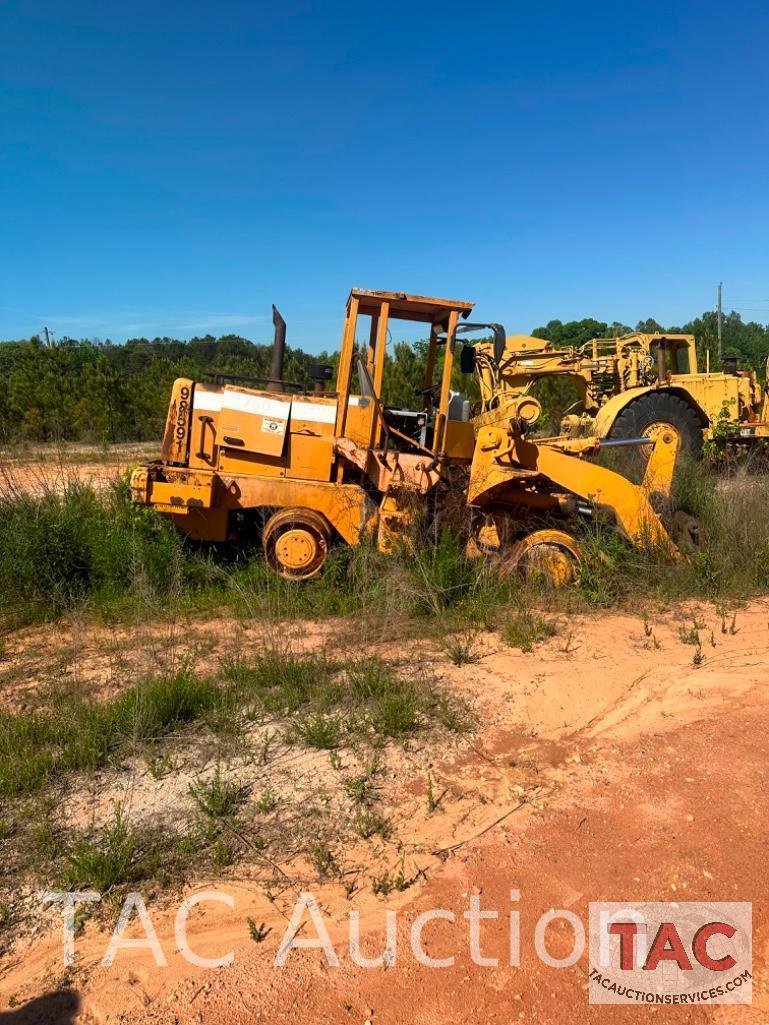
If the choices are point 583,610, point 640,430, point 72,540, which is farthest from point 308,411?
point 640,430

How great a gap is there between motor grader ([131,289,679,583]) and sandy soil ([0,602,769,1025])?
2.09 metres

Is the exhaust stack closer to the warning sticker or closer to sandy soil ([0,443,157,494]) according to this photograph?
the warning sticker

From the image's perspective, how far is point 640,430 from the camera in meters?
11.6

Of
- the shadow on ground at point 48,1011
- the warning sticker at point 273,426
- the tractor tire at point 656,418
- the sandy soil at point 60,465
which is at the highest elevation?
the tractor tire at point 656,418

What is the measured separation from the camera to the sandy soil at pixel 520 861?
2.17m

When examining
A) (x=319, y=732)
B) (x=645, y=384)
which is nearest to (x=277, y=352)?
(x=319, y=732)

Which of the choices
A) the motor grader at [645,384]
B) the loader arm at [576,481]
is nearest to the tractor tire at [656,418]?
the motor grader at [645,384]

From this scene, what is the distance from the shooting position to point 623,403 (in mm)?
11344

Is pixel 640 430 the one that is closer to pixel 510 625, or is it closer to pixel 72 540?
pixel 510 625

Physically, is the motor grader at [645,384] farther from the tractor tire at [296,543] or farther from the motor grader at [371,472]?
the tractor tire at [296,543]

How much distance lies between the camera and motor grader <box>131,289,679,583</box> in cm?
629

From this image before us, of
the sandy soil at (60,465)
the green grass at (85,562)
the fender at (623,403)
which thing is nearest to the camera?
the green grass at (85,562)

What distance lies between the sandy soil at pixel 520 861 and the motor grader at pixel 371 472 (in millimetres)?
2093

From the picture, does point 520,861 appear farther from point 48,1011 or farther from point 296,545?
point 296,545
